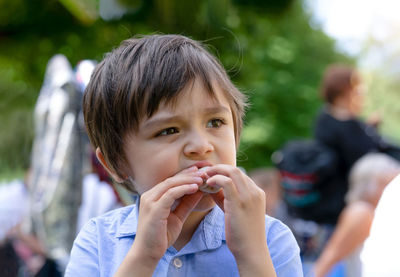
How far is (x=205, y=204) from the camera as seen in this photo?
1.44 metres

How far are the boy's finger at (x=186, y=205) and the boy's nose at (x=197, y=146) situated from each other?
100mm

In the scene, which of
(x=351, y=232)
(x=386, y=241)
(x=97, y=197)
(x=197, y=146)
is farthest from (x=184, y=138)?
(x=351, y=232)

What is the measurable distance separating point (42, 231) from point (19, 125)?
15.5 ft

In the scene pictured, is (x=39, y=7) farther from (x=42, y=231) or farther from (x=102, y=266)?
(x=102, y=266)

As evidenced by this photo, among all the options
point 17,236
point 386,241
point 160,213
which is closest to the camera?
point 160,213

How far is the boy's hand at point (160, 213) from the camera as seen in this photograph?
130 cm

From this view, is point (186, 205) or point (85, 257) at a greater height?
point (186, 205)

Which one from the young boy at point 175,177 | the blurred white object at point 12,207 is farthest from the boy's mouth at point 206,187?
the blurred white object at point 12,207

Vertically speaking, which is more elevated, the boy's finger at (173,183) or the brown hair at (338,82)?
the brown hair at (338,82)

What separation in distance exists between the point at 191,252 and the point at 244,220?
20 centimetres

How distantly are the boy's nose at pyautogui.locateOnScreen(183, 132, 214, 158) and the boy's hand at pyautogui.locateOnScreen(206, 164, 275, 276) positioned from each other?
0.18ft

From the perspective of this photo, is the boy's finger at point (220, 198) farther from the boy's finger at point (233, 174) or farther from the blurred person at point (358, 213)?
the blurred person at point (358, 213)

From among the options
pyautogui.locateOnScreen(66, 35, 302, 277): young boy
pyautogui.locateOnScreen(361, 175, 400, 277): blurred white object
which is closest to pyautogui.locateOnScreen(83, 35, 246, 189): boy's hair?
pyautogui.locateOnScreen(66, 35, 302, 277): young boy

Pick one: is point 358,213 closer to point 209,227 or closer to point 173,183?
point 209,227
